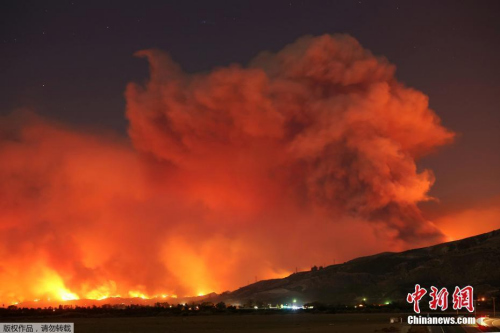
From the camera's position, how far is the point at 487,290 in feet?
617

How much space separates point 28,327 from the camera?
45469mm

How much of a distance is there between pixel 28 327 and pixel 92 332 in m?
31.5

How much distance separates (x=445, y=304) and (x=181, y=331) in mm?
33024

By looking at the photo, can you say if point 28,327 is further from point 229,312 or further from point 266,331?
point 229,312

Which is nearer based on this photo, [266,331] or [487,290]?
[266,331]

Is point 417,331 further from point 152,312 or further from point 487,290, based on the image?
point 487,290

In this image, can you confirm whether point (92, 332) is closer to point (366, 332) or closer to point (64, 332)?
point (64, 332)

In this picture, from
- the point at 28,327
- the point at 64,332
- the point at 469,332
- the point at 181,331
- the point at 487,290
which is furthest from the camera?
the point at 487,290

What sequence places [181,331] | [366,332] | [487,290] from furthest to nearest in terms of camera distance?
[487,290]
[181,331]
[366,332]

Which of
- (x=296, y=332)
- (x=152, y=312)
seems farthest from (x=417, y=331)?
(x=152, y=312)

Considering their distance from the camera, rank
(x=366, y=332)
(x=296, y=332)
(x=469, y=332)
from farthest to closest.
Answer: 1. (x=296, y=332)
2. (x=366, y=332)
3. (x=469, y=332)

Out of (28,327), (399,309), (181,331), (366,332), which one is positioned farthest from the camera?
(399,309)

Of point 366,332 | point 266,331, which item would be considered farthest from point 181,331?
point 366,332

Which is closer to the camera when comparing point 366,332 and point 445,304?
point 445,304
